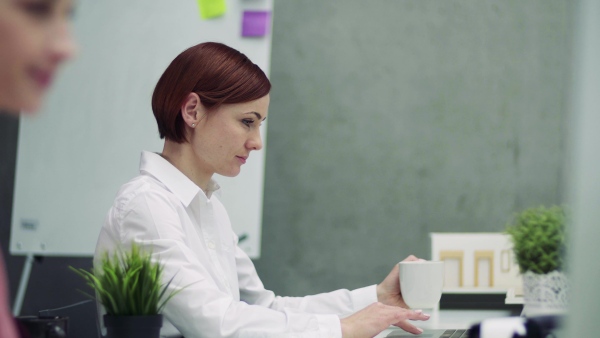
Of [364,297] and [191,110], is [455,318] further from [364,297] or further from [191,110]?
[191,110]

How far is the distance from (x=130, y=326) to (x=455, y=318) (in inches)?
38.0

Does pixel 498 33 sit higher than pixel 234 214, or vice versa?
pixel 498 33

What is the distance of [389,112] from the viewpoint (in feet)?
9.94

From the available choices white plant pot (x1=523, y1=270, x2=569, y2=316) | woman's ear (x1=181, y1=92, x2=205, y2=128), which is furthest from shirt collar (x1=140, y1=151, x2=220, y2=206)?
white plant pot (x1=523, y1=270, x2=569, y2=316)

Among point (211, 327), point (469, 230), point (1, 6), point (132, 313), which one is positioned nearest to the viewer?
point (1, 6)

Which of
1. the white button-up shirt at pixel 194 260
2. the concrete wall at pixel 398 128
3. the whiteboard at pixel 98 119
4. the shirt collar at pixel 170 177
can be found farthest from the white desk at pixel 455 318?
the concrete wall at pixel 398 128

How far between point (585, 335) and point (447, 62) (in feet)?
8.83

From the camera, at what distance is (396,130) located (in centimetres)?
303

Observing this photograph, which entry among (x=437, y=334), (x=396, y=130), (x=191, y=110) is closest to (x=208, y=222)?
(x=191, y=110)

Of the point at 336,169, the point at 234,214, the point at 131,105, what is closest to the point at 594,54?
the point at 234,214

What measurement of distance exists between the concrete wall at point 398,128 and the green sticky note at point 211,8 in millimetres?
422

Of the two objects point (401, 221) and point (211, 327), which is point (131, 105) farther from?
point (211, 327)

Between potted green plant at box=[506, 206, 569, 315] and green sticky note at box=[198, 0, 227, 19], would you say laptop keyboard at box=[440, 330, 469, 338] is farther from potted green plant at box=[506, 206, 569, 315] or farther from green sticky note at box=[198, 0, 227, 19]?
green sticky note at box=[198, 0, 227, 19]

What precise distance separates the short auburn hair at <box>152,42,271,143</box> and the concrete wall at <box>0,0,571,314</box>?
1430 millimetres
